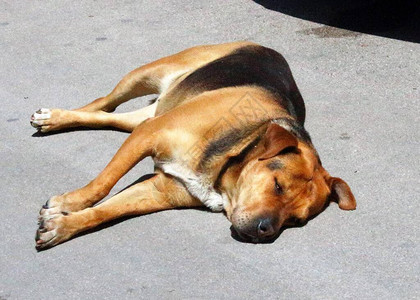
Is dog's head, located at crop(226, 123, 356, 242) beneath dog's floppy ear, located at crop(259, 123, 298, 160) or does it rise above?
beneath

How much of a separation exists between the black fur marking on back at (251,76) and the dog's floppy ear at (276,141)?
78cm

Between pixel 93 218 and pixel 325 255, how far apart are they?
146 centimetres

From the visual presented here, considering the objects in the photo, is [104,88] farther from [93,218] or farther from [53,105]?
[93,218]

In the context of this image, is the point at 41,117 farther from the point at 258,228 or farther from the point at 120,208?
the point at 258,228

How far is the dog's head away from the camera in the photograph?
501cm

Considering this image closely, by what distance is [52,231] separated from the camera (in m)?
5.10

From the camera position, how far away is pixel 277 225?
5.02 metres

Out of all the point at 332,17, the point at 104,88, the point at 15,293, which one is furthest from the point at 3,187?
the point at 332,17

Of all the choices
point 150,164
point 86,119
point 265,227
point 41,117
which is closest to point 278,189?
point 265,227

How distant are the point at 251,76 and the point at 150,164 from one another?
0.99 metres

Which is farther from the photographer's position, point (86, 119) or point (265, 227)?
point (86, 119)

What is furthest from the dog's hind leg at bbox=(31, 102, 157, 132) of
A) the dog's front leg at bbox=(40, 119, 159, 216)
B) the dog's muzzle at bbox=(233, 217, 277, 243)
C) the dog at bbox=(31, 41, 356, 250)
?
the dog's muzzle at bbox=(233, 217, 277, 243)

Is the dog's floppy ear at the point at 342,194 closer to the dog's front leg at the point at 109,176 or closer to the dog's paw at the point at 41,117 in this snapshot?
the dog's front leg at the point at 109,176

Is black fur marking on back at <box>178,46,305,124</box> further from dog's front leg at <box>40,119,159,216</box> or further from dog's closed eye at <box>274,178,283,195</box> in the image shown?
dog's closed eye at <box>274,178,283,195</box>
